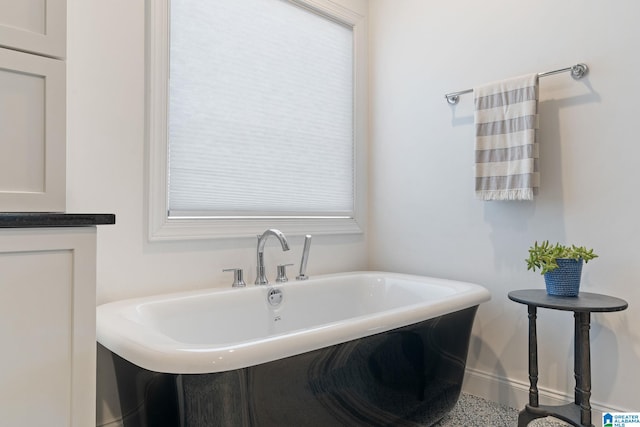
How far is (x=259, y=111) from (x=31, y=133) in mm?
1339

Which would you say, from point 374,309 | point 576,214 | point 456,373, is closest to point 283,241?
point 374,309

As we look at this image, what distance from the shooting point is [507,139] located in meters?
2.05

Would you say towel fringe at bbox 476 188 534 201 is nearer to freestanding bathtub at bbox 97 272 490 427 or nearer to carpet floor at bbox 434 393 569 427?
freestanding bathtub at bbox 97 272 490 427

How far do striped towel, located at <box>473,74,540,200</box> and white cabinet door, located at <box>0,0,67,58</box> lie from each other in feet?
5.95

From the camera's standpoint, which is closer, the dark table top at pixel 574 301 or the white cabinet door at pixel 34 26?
the white cabinet door at pixel 34 26

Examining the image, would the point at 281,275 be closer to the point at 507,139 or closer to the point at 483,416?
the point at 483,416

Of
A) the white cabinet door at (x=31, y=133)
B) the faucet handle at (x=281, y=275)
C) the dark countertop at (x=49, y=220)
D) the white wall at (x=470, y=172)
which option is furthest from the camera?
the faucet handle at (x=281, y=275)

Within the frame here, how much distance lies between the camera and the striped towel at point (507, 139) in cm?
→ 196

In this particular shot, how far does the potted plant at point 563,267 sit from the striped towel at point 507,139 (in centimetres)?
30

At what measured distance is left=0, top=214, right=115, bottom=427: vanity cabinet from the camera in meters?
0.88

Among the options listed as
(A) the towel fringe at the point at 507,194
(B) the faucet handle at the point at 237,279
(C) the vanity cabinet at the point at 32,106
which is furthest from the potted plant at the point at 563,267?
(C) the vanity cabinet at the point at 32,106

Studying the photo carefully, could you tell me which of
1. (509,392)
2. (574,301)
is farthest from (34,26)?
(509,392)

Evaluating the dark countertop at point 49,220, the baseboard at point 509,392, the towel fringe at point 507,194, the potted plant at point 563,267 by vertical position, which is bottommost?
the baseboard at point 509,392

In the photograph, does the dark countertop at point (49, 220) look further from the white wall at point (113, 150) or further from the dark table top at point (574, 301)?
the dark table top at point (574, 301)
